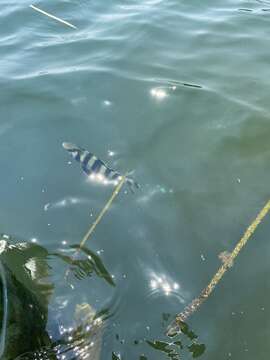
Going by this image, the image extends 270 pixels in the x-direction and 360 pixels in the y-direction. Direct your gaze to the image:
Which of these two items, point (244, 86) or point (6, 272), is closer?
point (6, 272)

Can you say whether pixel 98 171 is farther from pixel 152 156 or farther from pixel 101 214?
pixel 152 156

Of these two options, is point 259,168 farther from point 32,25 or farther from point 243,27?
point 32,25

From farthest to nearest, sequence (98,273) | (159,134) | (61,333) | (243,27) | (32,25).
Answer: (32,25), (243,27), (159,134), (98,273), (61,333)

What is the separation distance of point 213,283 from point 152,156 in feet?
6.65

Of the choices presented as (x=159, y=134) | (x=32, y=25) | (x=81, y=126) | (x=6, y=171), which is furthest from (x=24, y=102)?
(x=32, y=25)

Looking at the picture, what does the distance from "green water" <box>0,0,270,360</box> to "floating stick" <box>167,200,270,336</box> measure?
0.20 ft

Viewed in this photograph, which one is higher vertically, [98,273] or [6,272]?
[6,272]

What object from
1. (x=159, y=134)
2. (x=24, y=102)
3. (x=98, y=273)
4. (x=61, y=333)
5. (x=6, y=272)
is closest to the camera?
(x=6, y=272)

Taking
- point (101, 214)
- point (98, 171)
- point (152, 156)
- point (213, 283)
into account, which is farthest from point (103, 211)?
point (213, 283)

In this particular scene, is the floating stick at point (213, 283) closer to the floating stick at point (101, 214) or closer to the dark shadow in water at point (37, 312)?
the dark shadow in water at point (37, 312)

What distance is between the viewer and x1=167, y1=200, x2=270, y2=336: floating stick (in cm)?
407

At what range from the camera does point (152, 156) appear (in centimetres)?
589

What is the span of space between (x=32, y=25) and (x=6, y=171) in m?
4.95

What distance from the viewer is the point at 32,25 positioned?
377 inches
